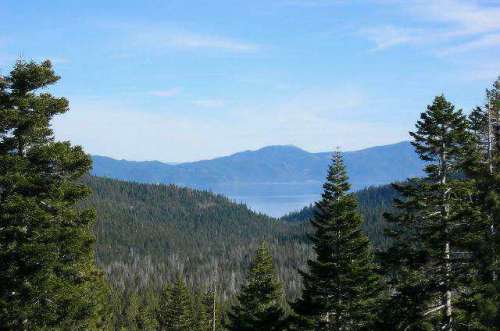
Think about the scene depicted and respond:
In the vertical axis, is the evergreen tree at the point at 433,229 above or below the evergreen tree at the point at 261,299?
above

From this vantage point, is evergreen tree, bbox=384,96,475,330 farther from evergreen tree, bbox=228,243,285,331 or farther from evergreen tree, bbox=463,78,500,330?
evergreen tree, bbox=228,243,285,331

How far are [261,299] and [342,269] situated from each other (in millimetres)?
11854

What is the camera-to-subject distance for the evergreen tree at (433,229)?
23.1 metres

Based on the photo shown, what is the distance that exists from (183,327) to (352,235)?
4551cm

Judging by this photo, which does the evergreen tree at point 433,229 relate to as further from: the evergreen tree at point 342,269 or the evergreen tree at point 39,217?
the evergreen tree at point 39,217

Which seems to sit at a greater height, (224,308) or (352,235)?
(352,235)

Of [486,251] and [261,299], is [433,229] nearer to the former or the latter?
[486,251]

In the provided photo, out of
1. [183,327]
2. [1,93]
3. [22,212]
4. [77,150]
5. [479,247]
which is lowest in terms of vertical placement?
[183,327]

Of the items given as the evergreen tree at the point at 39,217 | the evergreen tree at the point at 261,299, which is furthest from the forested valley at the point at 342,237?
the evergreen tree at the point at 261,299

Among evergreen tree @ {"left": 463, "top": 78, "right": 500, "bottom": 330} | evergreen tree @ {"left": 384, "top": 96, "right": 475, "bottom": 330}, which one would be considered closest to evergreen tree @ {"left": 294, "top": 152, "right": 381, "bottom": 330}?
evergreen tree @ {"left": 384, "top": 96, "right": 475, "bottom": 330}

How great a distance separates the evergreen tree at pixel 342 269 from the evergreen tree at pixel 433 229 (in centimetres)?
655

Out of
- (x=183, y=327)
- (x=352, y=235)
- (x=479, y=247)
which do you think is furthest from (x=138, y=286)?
(x=479, y=247)

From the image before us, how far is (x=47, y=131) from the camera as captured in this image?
19.5m

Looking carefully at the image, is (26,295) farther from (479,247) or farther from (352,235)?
(352,235)
